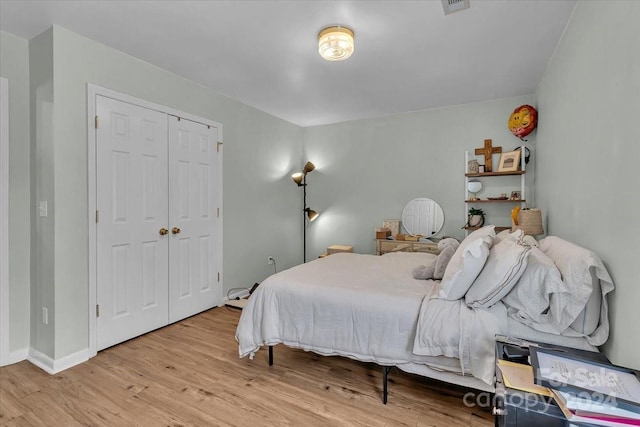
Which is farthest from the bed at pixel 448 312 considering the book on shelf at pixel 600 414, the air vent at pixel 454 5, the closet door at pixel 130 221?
the air vent at pixel 454 5

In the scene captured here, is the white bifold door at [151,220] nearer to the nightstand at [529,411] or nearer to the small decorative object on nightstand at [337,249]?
the small decorative object on nightstand at [337,249]

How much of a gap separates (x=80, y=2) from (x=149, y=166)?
1.28 meters

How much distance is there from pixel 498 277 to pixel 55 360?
302cm

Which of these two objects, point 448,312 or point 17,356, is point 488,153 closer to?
point 448,312

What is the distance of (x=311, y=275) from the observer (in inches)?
94.4

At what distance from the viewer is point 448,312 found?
1.74m

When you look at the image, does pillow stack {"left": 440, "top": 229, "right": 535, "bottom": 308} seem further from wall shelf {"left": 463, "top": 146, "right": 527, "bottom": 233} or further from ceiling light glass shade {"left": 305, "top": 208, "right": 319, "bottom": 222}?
ceiling light glass shade {"left": 305, "top": 208, "right": 319, "bottom": 222}

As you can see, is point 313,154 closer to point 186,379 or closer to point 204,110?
point 204,110

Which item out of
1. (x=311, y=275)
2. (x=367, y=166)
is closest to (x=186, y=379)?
(x=311, y=275)

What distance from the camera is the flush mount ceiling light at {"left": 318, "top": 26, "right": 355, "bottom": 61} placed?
7.38ft

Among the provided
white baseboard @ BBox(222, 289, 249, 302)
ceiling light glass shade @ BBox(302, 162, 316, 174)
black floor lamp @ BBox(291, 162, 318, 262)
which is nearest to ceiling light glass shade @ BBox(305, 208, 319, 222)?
black floor lamp @ BBox(291, 162, 318, 262)

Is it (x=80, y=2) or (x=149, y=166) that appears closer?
(x=80, y=2)

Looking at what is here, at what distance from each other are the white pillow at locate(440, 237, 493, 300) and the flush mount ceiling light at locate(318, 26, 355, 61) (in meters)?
1.65

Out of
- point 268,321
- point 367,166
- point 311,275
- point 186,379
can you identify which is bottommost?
point 186,379
